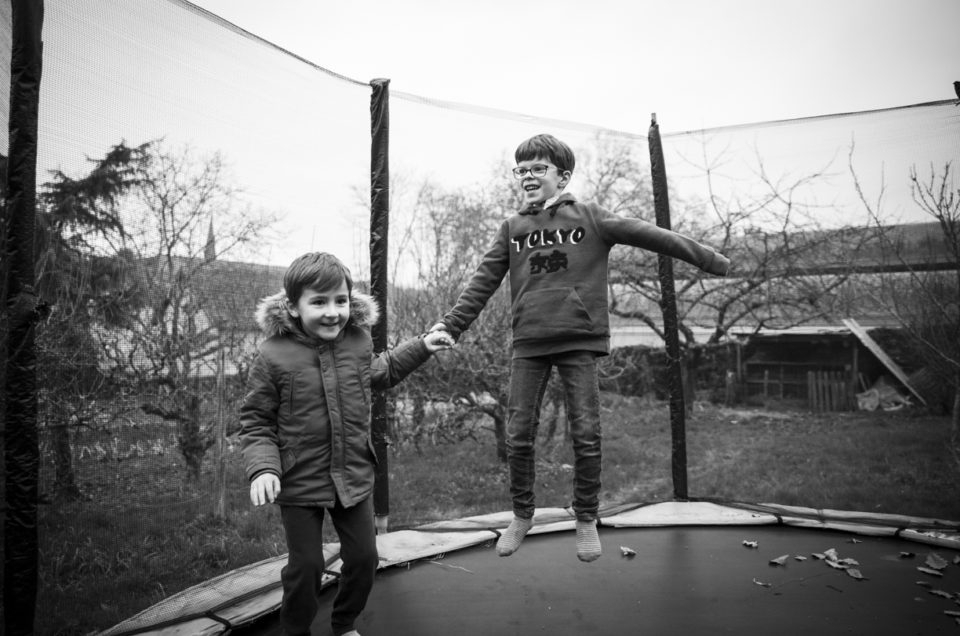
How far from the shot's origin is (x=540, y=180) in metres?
1.90

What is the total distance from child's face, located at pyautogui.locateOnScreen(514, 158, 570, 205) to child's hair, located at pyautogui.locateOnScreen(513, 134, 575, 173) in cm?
1

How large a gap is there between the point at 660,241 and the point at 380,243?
3.92 ft

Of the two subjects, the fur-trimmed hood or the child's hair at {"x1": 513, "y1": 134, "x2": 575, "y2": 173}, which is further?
the child's hair at {"x1": 513, "y1": 134, "x2": 575, "y2": 173}

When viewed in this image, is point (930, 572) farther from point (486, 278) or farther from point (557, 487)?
point (557, 487)

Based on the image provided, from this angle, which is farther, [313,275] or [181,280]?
[181,280]

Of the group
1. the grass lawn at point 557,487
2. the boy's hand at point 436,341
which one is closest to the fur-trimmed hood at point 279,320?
the boy's hand at point 436,341

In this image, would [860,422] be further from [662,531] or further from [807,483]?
[662,531]

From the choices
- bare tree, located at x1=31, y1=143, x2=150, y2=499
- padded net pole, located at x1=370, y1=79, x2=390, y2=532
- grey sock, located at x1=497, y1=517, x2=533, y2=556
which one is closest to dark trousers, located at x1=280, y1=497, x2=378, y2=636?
grey sock, located at x1=497, y1=517, x2=533, y2=556

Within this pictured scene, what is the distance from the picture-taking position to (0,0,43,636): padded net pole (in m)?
1.45

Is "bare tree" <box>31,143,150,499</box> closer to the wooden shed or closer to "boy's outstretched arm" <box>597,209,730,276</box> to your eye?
"boy's outstretched arm" <box>597,209,730,276</box>

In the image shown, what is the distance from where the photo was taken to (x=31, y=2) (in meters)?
1.48

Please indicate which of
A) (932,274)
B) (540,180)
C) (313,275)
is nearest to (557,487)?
(932,274)

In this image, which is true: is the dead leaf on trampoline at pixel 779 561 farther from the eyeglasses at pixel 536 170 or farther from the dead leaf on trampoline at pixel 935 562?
the eyeglasses at pixel 536 170

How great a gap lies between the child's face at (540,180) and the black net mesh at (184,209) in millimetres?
1034
